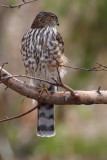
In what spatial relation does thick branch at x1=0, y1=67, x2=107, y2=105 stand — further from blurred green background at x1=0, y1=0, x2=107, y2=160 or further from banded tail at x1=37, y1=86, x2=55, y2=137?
blurred green background at x1=0, y1=0, x2=107, y2=160

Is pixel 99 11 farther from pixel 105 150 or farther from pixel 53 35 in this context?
pixel 53 35

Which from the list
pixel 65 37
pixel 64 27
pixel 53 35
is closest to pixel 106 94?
pixel 53 35

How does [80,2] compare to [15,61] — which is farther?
[15,61]

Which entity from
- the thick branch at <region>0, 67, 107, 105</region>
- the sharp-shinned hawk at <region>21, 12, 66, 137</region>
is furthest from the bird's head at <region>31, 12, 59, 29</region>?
the thick branch at <region>0, 67, 107, 105</region>

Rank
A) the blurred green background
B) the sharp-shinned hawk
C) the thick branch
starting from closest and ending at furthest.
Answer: the thick branch → the sharp-shinned hawk → the blurred green background

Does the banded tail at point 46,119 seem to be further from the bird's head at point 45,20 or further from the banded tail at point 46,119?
the bird's head at point 45,20

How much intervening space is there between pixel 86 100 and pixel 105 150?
2.96 meters

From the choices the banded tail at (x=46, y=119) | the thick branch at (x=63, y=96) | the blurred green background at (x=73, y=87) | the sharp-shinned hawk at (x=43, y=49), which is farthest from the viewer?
the blurred green background at (x=73, y=87)

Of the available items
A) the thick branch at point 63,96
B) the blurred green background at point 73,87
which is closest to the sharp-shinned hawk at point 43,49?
the thick branch at point 63,96

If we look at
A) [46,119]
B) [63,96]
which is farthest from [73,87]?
[63,96]

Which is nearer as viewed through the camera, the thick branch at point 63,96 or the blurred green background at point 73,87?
the thick branch at point 63,96

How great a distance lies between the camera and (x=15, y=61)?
9.92 metres

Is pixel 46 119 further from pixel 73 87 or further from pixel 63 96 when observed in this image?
pixel 73 87

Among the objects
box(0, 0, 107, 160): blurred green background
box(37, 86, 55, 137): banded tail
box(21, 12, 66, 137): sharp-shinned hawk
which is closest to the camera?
box(21, 12, 66, 137): sharp-shinned hawk
